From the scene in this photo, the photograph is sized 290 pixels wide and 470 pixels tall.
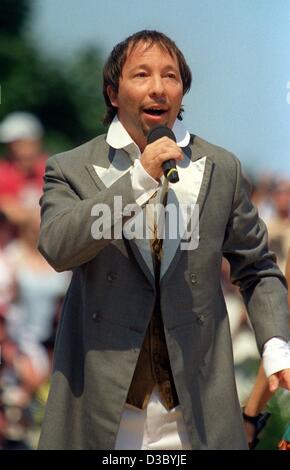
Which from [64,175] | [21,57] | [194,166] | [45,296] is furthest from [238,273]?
[21,57]

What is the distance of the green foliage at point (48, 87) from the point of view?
14.9 feet

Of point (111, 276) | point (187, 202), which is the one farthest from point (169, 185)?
point (111, 276)

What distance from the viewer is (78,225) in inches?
98.2

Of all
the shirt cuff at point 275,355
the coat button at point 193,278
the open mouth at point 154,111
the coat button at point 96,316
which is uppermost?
the open mouth at point 154,111

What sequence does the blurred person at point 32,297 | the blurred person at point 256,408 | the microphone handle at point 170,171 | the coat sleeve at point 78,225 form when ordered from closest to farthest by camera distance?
the microphone handle at point 170,171 → the coat sleeve at point 78,225 → the blurred person at point 256,408 → the blurred person at point 32,297

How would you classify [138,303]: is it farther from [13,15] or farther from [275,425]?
[13,15]

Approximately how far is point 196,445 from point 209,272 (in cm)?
43

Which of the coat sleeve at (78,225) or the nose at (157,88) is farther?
the nose at (157,88)

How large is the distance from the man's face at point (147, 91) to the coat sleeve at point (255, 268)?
0.30m

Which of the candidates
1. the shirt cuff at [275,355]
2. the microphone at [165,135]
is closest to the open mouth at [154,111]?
the microphone at [165,135]

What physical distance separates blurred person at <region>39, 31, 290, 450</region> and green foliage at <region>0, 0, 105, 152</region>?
1.76 metres

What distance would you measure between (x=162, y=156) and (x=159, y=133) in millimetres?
124

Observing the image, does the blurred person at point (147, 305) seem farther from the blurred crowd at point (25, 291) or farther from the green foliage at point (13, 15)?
the green foliage at point (13, 15)

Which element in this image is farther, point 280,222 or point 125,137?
point 280,222
